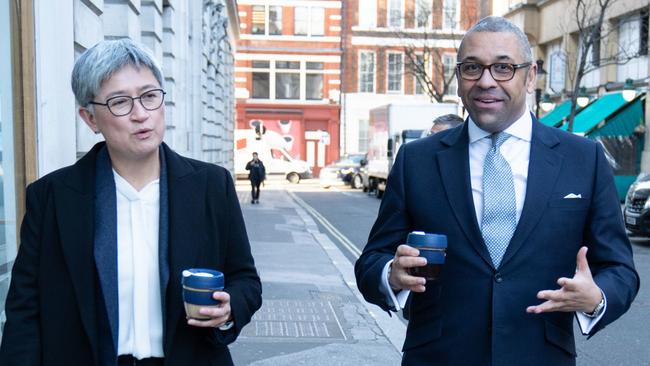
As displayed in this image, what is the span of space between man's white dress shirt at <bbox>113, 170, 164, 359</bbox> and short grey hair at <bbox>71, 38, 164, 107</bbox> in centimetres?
40

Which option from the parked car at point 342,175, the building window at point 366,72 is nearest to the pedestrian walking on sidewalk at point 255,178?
the parked car at point 342,175

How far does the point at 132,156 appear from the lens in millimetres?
2596

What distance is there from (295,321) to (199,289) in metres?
5.53

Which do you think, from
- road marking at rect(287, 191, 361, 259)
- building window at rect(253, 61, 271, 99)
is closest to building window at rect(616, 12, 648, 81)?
road marking at rect(287, 191, 361, 259)

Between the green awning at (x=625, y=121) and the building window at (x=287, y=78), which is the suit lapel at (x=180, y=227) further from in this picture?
the building window at (x=287, y=78)

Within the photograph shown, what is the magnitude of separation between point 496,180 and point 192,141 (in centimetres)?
1337

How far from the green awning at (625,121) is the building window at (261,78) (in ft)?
96.6

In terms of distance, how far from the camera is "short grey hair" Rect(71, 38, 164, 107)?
2533mm

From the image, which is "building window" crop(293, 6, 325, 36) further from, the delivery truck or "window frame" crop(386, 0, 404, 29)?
the delivery truck

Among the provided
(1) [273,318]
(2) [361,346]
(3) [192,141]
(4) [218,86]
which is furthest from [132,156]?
(4) [218,86]

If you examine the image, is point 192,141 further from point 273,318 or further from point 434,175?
point 434,175

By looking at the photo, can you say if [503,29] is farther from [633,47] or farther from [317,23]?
[317,23]

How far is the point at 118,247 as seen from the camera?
2.54 meters

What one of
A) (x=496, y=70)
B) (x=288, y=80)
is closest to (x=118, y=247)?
(x=496, y=70)
